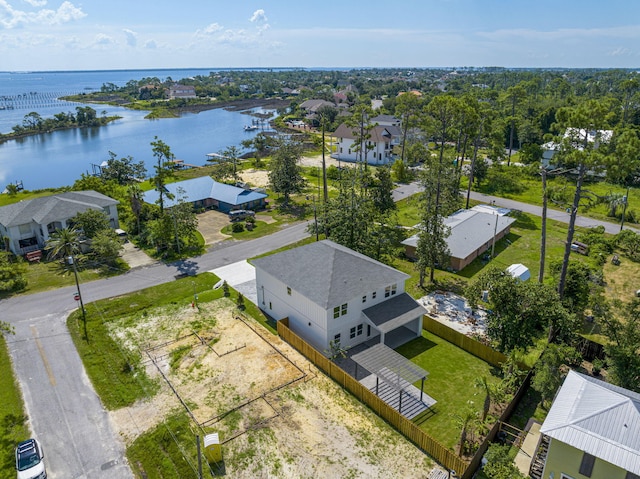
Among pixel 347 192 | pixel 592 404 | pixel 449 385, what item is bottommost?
pixel 449 385

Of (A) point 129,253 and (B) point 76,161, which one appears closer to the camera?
(A) point 129,253

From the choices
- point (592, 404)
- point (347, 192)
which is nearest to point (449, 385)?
point (592, 404)

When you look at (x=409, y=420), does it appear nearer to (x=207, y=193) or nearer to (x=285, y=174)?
(x=285, y=174)

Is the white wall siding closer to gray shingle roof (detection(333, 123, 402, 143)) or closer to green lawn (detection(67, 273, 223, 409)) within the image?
green lawn (detection(67, 273, 223, 409))

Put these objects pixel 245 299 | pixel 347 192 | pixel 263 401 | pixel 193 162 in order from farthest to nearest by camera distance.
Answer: pixel 193 162 < pixel 347 192 < pixel 245 299 < pixel 263 401

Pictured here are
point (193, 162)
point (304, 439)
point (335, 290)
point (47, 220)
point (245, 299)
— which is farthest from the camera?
point (193, 162)

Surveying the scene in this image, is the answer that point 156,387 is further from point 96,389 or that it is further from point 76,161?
point 76,161
